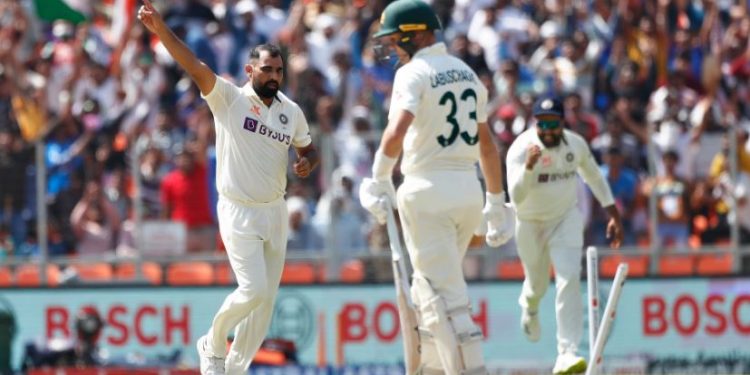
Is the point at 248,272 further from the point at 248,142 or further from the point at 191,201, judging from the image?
the point at 191,201

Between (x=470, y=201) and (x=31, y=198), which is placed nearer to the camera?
(x=470, y=201)

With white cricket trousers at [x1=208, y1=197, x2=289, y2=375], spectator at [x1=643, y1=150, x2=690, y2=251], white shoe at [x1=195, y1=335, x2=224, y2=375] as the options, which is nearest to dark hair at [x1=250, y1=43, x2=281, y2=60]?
white cricket trousers at [x1=208, y1=197, x2=289, y2=375]

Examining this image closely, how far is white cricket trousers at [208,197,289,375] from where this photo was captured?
38.9ft

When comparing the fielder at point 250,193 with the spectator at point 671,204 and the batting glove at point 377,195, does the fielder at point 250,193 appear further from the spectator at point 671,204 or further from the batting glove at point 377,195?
the spectator at point 671,204

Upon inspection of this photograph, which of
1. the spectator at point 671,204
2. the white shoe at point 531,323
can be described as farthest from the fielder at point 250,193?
the spectator at point 671,204

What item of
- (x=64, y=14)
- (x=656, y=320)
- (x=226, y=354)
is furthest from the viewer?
(x=656, y=320)

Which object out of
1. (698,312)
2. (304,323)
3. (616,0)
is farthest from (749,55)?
(304,323)

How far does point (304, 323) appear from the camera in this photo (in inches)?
731

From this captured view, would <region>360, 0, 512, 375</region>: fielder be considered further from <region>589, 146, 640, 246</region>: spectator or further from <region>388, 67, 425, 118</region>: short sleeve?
<region>589, 146, 640, 246</region>: spectator

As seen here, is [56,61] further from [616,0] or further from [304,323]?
[616,0]

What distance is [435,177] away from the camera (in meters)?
11.2

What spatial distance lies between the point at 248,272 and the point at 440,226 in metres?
1.44

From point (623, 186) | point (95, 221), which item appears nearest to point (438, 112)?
point (623, 186)

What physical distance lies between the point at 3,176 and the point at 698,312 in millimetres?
7513
